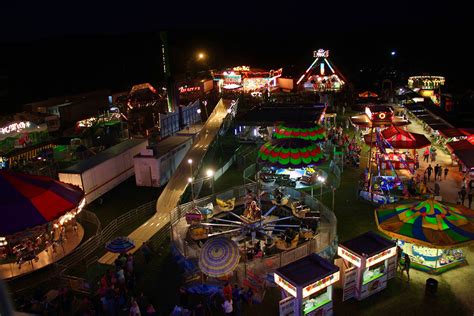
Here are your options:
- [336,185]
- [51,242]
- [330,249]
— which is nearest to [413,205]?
[330,249]

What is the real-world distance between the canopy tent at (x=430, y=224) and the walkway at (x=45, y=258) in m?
13.7

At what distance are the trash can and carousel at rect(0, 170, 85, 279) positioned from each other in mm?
14360

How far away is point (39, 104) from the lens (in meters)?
45.5

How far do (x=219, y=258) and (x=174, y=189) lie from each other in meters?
10.8

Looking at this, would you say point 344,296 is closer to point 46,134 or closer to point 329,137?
point 329,137

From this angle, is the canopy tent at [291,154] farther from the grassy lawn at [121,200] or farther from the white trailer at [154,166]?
the grassy lawn at [121,200]

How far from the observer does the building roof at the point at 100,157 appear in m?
24.6

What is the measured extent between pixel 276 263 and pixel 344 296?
2613 mm

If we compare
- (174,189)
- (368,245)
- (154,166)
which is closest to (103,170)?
(154,166)

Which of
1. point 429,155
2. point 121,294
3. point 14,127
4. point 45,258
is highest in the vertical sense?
point 14,127

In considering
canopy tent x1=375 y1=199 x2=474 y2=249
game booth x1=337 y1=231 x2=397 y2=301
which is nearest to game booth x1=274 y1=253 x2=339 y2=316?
game booth x1=337 y1=231 x2=397 y2=301

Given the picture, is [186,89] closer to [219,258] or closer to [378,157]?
[378,157]

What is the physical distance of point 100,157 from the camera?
88.8ft

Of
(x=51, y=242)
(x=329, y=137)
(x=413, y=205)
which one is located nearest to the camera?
(x=413, y=205)
